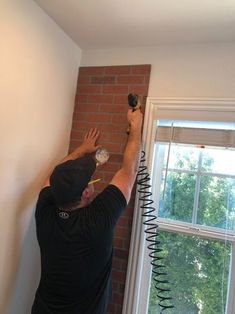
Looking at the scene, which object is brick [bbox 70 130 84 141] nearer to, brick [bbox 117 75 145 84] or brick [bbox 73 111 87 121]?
brick [bbox 73 111 87 121]

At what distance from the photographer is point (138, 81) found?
2238 millimetres

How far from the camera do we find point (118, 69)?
2312 mm

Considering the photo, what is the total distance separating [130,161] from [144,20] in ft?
2.96

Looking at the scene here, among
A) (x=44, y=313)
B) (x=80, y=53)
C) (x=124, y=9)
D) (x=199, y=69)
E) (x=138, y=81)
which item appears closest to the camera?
(x=44, y=313)

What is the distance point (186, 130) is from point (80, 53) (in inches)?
43.4

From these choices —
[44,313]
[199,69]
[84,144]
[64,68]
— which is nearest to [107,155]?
[84,144]

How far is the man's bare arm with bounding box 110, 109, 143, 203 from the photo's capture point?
1.75 metres

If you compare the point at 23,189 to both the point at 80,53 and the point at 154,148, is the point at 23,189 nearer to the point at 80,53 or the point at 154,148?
the point at 154,148

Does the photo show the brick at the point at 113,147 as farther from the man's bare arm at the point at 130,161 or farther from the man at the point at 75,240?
the man at the point at 75,240

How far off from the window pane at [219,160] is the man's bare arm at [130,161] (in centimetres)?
54

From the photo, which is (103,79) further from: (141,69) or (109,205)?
(109,205)

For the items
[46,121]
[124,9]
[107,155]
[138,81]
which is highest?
[124,9]

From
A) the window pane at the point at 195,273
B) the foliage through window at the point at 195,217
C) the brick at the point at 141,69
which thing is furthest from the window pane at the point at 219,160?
the brick at the point at 141,69

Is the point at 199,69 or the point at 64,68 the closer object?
the point at 199,69
